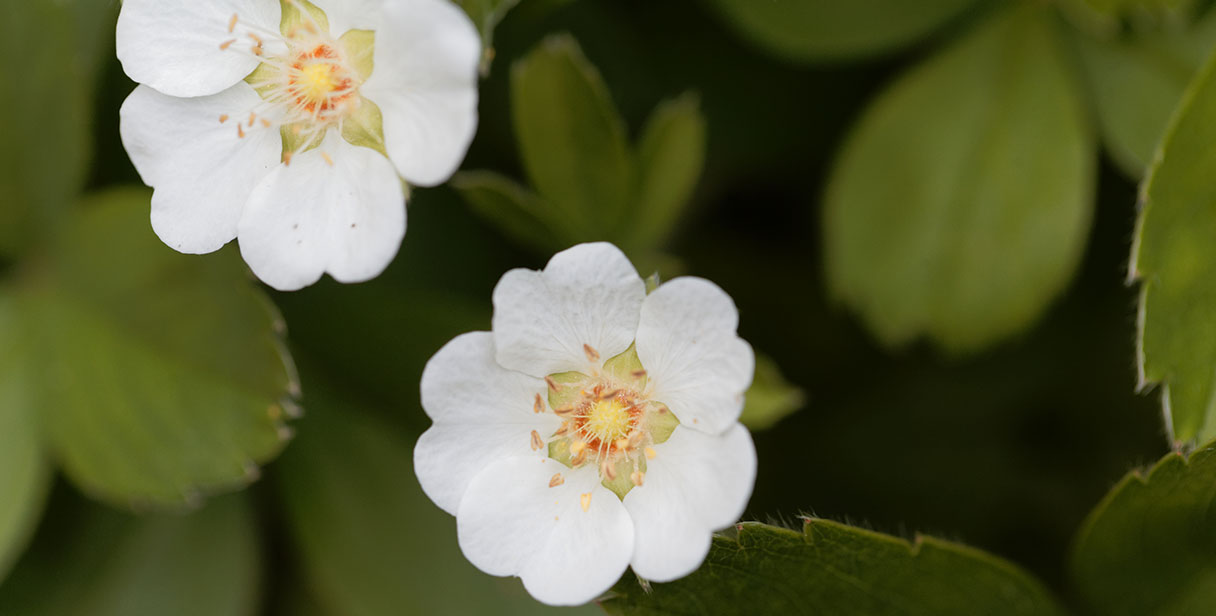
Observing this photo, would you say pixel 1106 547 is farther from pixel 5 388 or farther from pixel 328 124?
pixel 5 388

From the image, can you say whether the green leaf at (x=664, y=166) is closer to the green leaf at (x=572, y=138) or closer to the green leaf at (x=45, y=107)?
the green leaf at (x=572, y=138)

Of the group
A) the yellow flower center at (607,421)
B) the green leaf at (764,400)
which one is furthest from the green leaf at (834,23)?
the yellow flower center at (607,421)

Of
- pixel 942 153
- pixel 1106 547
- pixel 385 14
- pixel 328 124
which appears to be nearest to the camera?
pixel 385 14

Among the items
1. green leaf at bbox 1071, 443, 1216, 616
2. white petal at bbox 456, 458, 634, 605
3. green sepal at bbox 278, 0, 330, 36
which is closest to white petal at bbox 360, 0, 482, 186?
green sepal at bbox 278, 0, 330, 36

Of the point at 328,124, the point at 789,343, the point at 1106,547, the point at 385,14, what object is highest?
the point at 385,14

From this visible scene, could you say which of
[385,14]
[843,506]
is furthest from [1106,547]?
[385,14]

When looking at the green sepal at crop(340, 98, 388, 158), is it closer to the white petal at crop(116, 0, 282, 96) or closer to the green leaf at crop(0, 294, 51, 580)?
the white petal at crop(116, 0, 282, 96)

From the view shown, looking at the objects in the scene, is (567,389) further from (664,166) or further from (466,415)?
(664,166)

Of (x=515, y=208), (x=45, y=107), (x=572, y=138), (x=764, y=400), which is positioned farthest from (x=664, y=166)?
(x=45, y=107)
